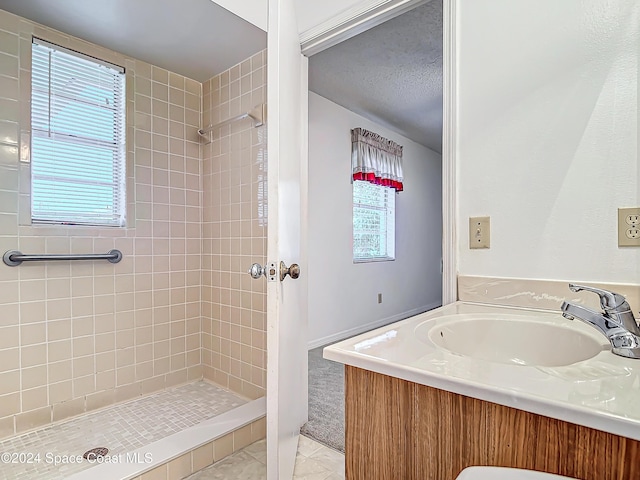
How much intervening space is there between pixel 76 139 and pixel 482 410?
7.61ft

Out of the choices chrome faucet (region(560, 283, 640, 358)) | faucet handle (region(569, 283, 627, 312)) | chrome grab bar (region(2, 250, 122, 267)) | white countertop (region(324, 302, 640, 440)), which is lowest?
white countertop (region(324, 302, 640, 440))

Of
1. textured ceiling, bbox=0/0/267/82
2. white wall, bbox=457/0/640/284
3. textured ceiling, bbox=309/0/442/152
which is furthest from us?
textured ceiling, bbox=309/0/442/152

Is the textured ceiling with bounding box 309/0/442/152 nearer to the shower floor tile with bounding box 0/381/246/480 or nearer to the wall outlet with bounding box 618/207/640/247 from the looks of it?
the wall outlet with bounding box 618/207/640/247

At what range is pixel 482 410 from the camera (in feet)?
1.96

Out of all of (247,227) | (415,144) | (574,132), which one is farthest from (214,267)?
(415,144)

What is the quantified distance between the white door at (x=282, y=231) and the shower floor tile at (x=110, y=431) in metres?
0.77

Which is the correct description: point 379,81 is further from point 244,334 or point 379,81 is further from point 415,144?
point 244,334

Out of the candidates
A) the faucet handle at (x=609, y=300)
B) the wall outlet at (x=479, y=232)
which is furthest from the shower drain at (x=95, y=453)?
the faucet handle at (x=609, y=300)

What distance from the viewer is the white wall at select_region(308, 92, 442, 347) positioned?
3160 mm

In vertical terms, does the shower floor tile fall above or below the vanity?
below

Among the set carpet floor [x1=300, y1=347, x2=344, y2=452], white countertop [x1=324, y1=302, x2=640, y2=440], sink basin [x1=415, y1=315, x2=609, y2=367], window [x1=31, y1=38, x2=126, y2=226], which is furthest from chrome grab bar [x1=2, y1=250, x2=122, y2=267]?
sink basin [x1=415, y1=315, x2=609, y2=367]

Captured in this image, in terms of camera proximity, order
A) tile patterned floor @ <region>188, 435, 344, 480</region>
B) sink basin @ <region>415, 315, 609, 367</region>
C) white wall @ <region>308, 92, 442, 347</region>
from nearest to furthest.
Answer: sink basin @ <region>415, 315, 609, 367</region> → tile patterned floor @ <region>188, 435, 344, 480</region> → white wall @ <region>308, 92, 442, 347</region>

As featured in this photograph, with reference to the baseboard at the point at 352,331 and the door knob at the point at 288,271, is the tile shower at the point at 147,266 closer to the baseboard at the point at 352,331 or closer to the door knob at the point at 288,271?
the door knob at the point at 288,271

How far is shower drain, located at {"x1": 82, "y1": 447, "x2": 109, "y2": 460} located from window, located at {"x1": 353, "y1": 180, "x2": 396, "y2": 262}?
8.28 feet
